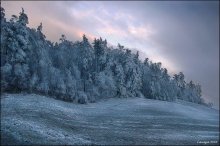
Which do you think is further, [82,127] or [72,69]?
[72,69]

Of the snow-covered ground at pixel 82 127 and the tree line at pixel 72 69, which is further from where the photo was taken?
the tree line at pixel 72 69

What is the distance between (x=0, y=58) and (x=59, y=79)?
56.1 feet

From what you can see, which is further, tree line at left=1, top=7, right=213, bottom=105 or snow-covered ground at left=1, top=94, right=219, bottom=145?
tree line at left=1, top=7, right=213, bottom=105

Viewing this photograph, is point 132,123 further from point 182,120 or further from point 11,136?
point 11,136

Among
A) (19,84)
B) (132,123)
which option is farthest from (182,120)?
(19,84)

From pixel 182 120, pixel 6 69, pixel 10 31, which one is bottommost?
pixel 182 120

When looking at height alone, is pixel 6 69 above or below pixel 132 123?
above

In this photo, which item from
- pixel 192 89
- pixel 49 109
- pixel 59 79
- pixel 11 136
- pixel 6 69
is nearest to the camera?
pixel 11 136

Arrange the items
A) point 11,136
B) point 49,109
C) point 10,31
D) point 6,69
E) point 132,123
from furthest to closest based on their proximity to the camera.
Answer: point 10,31 < point 6,69 < point 132,123 < point 49,109 < point 11,136

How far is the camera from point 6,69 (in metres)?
62.8

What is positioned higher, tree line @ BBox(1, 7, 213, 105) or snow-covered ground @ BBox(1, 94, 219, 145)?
tree line @ BBox(1, 7, 213, 105)

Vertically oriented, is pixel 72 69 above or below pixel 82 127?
above

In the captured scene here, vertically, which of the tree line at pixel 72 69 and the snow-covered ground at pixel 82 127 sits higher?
the tree line at pixel 72 69

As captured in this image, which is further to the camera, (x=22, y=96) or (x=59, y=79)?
(x=59, y=79)
